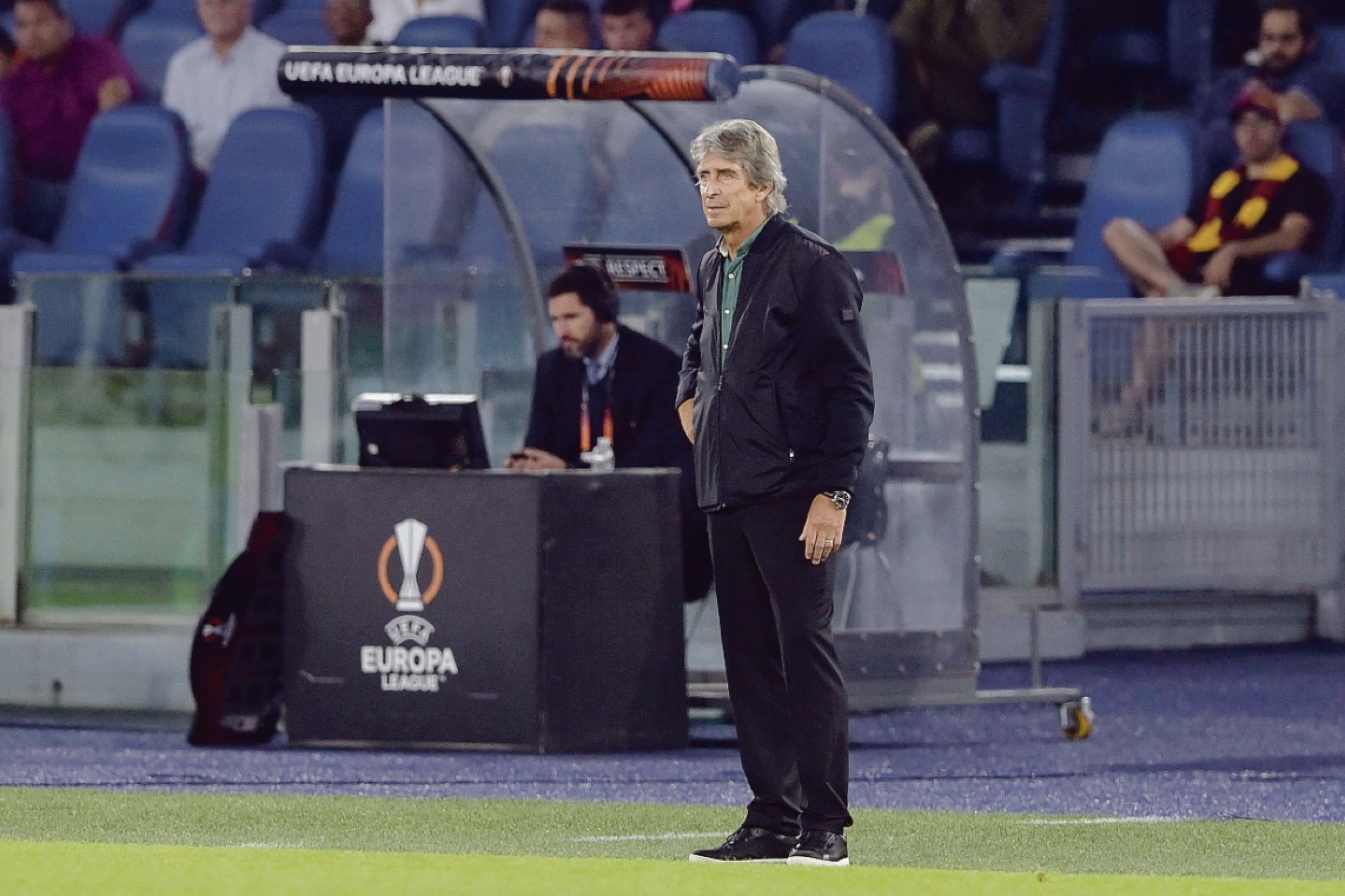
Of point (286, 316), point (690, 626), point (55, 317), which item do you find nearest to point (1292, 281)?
point (690, 626)

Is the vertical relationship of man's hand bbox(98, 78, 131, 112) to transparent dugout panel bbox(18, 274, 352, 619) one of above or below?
above

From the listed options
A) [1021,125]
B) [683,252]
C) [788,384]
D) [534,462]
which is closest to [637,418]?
[534,462]

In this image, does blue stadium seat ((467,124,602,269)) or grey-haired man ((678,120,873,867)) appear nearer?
grey-haired man ((678,120,873,867))

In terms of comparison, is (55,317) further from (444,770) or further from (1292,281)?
(1292,281)

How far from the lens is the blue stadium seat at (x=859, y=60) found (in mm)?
14430

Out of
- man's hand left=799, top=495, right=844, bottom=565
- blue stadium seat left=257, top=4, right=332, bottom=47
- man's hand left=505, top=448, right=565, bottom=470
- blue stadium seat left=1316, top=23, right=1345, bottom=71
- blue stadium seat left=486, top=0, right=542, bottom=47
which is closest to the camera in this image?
man's hand left=799, top=495, right=844, bottom=565

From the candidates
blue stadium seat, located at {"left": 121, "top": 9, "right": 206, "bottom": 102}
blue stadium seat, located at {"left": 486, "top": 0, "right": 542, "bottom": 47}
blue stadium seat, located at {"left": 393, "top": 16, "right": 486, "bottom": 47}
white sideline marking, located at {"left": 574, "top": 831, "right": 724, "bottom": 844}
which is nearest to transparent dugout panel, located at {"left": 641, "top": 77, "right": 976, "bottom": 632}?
white sideline marking, located at {"left": 574, "top": 831, "right": 724, "bottom": 844}

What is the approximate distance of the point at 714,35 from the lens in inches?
582

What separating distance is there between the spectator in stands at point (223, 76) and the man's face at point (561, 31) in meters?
2.00

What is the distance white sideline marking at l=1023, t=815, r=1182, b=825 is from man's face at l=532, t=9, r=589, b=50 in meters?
7.33

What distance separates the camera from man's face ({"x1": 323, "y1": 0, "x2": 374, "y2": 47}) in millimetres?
14938

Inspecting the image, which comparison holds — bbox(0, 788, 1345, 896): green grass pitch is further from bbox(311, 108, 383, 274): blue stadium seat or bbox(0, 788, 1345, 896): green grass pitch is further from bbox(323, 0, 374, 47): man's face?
bbox(323, 0, 374, 47): man's face

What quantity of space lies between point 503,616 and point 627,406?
40.6 inches

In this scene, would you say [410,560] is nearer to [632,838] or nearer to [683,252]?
[683,252]
